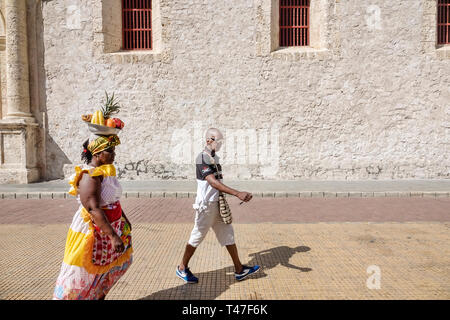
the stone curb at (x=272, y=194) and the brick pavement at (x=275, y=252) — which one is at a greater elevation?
the stone curb at (x=272, y=194)

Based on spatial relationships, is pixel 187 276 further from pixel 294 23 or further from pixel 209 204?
pixel 294 23

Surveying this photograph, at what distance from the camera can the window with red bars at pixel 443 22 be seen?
38.5 ft

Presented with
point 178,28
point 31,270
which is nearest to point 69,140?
point 178,28

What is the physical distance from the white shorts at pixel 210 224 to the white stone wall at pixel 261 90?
26.4 feet

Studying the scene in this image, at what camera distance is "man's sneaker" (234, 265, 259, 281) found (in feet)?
11.6

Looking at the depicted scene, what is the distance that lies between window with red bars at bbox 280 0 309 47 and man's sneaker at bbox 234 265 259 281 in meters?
10.1

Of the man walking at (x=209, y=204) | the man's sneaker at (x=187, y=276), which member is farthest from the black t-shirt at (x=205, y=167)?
the man's sneaker at (x=187, y=276)

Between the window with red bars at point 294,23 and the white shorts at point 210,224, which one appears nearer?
the white shorts at point 210,224

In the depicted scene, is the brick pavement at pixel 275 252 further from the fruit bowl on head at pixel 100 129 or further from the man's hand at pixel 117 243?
the fruit bowl on head at pixel 100 129

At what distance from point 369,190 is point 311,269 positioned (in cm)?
604

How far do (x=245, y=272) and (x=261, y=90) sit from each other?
8.81 m

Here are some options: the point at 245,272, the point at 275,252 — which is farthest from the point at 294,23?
the point at 245,272

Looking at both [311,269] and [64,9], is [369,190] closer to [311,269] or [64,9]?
[311,269]
